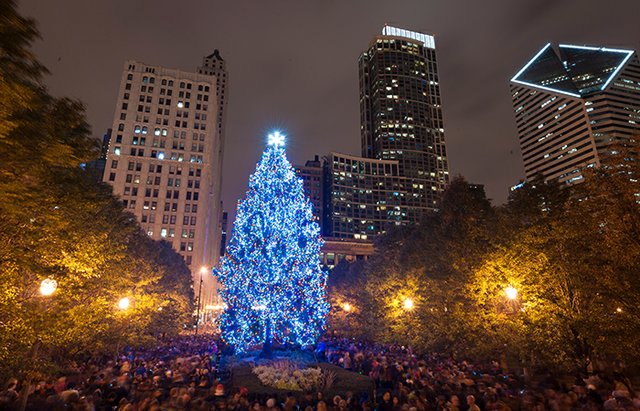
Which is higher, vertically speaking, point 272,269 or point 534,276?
point 272,269

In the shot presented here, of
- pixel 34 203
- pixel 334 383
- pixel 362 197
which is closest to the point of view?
pixel 34 203

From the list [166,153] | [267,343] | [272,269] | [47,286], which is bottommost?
[267,343]

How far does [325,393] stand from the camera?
53.8 ft

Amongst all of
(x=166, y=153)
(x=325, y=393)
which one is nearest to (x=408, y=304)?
(x=325, y=393)

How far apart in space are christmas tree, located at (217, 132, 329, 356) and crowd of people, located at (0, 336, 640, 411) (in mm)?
3769

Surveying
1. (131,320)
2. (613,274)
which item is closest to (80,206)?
(131,320)

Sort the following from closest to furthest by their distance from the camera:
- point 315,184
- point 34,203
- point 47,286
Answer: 1. point 34,203
2. point 47,286
3. point 315,184

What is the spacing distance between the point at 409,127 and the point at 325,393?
7028 inches

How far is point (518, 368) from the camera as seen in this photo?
22688 mm

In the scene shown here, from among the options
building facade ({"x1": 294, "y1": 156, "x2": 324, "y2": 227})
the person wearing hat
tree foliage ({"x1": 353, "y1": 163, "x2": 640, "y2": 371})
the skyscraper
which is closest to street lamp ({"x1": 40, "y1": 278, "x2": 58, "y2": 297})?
the person wearing hat

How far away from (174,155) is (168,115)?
38.0 ft

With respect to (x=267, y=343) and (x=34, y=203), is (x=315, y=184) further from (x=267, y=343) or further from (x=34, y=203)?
(x=34, y=203)

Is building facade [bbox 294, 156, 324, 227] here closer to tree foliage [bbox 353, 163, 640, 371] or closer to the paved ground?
tree foliage [bbox 353, 163, 640, 371]

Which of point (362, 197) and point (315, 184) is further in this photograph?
point (315, 184)
